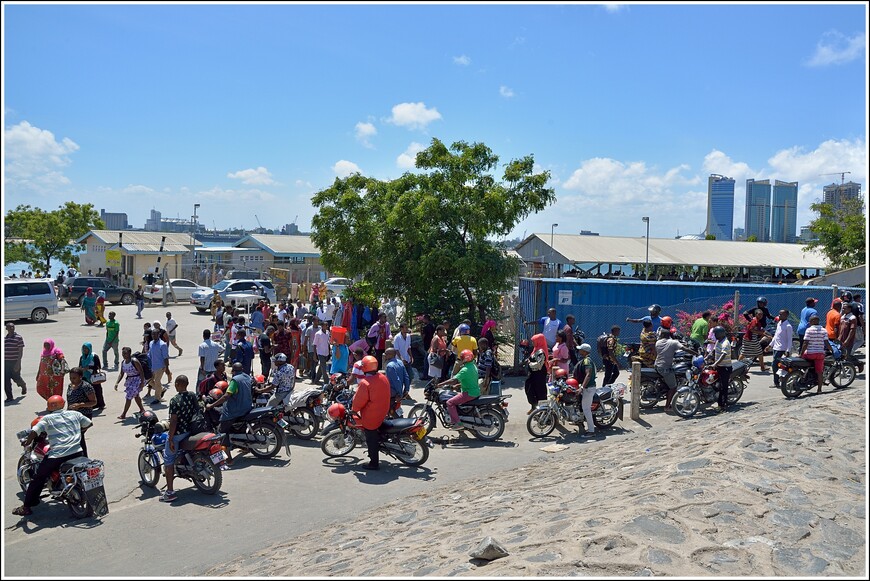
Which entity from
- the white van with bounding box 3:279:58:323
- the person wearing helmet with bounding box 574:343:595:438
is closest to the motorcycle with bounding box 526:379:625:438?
the person wearing helmet with bounding box 574:343:595:438

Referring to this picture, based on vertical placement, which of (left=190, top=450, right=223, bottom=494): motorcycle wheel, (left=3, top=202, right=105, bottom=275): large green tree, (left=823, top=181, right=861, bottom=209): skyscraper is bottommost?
(left=190, top=450, right=223, bottom=494): motorcycle wheel

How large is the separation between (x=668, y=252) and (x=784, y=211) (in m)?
48.8

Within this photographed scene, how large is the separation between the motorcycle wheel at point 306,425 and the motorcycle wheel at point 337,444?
0.93 metres

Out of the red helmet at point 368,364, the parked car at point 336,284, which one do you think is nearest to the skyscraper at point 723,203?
the parked car at point 336,284

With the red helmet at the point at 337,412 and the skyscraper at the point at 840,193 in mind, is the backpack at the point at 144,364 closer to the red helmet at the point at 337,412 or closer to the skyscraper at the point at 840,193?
the red helmet at the point at 337,412

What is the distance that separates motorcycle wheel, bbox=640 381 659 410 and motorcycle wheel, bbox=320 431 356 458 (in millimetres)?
5867

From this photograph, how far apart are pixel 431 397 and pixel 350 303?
8.66 m

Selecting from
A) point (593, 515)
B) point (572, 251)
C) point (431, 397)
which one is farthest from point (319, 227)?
point (572, 251)

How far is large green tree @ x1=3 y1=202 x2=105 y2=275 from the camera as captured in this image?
143 feet

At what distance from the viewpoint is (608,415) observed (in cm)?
1207

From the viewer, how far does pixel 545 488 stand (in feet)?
27.5

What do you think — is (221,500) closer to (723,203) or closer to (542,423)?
(542,423)

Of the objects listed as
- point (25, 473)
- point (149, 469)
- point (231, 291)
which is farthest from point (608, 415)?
point (231, 291)

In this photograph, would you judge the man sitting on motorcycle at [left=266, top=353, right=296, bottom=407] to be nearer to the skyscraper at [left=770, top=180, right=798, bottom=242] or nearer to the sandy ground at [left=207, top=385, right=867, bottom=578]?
the sandy ground at [left=207, top=385, right=867, bottom=578]
